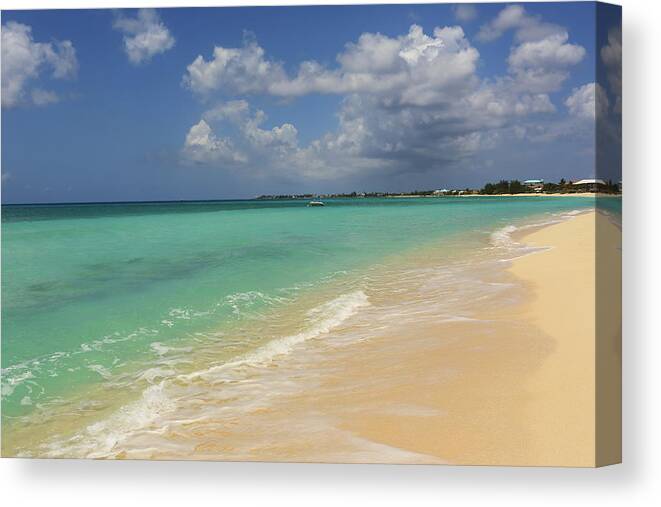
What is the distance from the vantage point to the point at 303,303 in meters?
5.16

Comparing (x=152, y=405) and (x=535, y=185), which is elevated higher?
(x=535, y=185)

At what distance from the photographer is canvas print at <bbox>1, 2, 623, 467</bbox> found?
3.11m

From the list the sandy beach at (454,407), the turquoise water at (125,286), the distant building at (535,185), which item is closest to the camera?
the sandy beach at (454,407)

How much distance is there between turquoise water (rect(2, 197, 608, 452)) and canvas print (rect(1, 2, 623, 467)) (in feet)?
0.09

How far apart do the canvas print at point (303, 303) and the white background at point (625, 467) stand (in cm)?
10

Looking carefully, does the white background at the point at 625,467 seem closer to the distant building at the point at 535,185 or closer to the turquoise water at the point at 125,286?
the turquoise water at the point at 125,286

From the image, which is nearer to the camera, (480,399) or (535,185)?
(480,399)

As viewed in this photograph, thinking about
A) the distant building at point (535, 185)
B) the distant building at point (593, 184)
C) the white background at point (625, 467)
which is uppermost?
the distant building at point (535, 185)

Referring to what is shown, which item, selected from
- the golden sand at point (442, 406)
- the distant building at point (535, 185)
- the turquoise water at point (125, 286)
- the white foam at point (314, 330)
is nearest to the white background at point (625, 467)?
the golden sand at point (442, 406)

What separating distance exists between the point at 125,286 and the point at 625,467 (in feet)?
13.9

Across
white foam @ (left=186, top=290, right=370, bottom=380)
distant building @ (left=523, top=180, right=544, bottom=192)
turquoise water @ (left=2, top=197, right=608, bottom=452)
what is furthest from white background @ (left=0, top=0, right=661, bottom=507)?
distant building @ (left=523, top=180, right=544, bottom=192)

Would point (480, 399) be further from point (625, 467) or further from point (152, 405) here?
point (152, 405)

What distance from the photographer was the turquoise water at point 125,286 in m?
3.70

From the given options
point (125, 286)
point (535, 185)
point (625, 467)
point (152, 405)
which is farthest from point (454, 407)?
point (125, 286)
